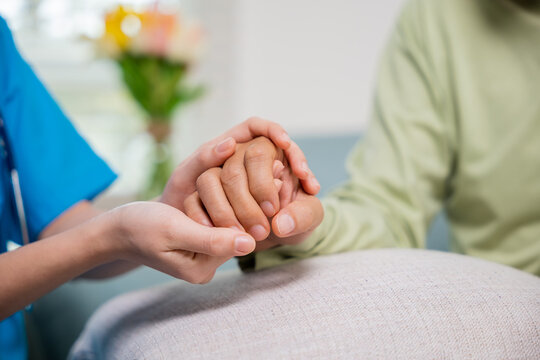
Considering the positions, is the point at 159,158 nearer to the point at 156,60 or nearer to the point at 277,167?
the point at 156,60

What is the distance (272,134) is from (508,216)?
0.45 metres

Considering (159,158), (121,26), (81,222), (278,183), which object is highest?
(121,26)

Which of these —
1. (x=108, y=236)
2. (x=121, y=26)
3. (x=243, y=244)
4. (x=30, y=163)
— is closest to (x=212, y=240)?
(x=243, y=244)

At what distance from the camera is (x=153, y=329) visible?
0.45 meters

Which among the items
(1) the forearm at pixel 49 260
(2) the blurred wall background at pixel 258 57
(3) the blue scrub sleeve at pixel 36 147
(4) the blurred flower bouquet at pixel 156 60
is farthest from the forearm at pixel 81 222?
(2) the blurred wall background at pixel 258 57

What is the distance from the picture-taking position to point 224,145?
1.51 feet

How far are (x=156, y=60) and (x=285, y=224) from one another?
1.16 meters

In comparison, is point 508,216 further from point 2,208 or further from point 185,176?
point 2,208

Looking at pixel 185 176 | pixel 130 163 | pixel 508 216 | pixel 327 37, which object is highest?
pixel 327 37

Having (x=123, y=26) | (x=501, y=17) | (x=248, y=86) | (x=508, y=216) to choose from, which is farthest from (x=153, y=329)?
(x=248, y=86)

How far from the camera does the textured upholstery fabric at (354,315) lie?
15.5 inches

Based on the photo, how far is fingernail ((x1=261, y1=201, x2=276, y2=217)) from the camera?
0.44 m

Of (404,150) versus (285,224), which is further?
(404,150)

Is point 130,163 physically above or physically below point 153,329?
below
